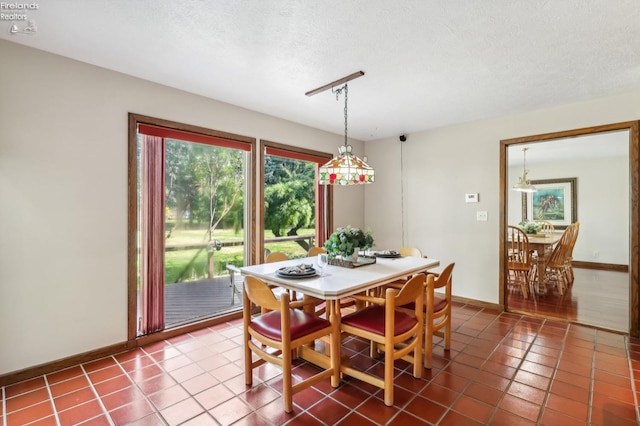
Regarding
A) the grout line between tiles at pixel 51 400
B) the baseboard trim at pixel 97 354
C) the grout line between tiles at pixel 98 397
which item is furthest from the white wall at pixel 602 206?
the grout line between tiles at pixel 51 400

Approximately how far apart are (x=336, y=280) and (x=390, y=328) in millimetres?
480

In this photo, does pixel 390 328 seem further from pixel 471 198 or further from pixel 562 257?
pixel 562 257

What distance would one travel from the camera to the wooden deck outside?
11.0 feet

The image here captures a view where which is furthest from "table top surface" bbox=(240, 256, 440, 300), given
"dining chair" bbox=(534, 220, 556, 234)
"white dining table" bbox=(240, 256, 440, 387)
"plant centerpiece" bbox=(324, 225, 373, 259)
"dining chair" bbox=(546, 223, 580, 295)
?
"dining chair" bbox=(534, 220, 556, 234)

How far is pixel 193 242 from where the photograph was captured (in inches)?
134

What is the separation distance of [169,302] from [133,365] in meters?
1.13

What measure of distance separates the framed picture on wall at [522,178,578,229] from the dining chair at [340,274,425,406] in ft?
22.2

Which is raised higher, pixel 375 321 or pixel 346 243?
pixel 346 243

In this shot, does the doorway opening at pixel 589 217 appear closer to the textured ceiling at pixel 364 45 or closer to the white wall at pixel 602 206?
the white wall at pixel 602 206

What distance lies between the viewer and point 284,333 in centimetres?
187

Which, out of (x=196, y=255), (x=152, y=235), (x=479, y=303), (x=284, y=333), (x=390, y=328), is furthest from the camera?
(x=479, y=303)

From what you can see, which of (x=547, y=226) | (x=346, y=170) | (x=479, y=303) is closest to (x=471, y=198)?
(x=479, y=303)

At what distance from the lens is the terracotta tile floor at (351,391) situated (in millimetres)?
1872

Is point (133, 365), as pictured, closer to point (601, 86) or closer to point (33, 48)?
point (33, 48)
